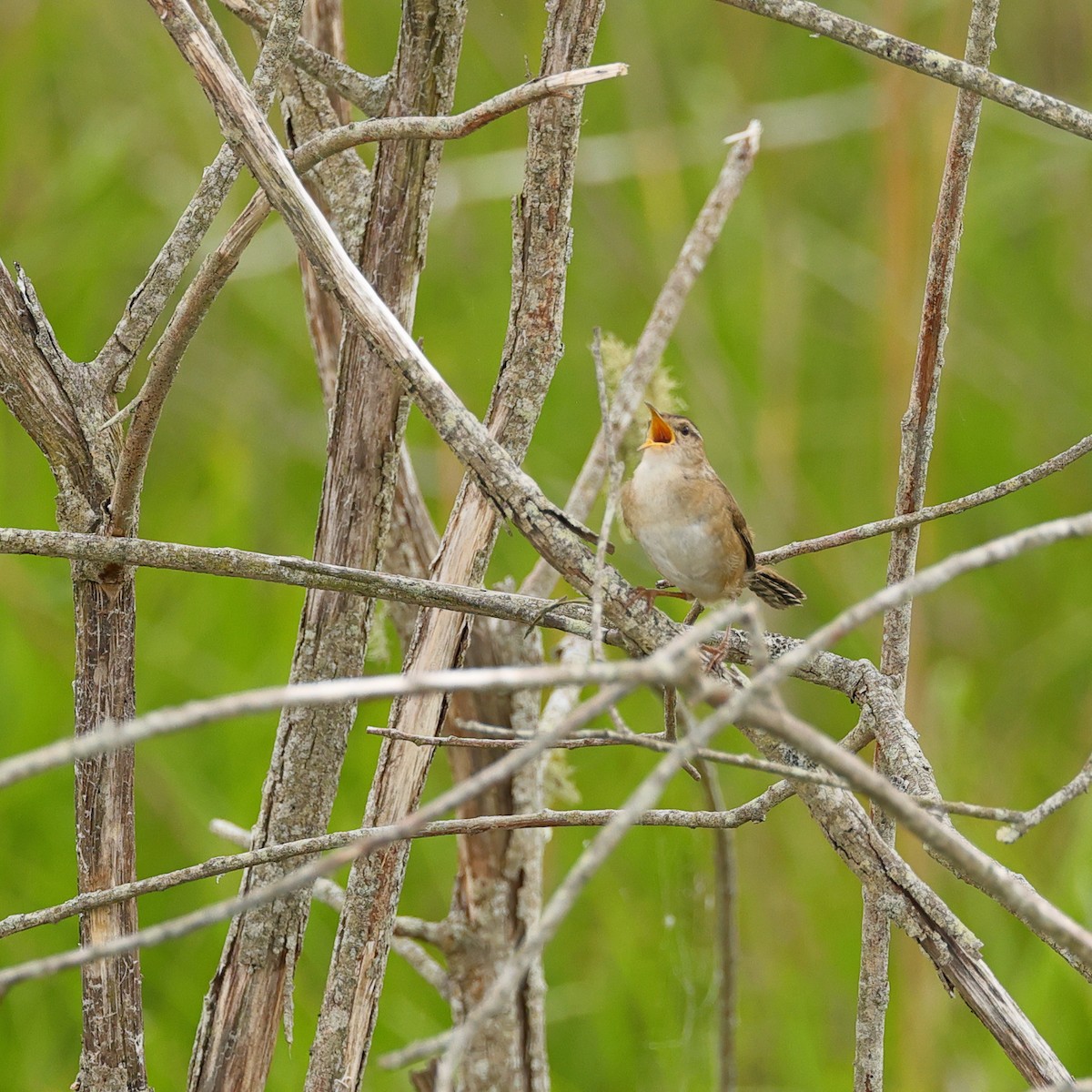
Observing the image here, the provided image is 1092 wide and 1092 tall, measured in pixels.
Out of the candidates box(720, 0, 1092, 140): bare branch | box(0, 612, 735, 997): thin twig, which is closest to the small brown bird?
box(720, 0, 1092, 140): bare branch

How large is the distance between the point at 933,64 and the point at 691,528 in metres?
1.12

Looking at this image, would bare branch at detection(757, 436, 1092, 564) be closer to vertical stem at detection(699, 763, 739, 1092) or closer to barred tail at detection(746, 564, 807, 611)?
vertical stem at detection(699, 763, 739, 1092)

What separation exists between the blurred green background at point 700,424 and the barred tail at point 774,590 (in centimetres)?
A: 50

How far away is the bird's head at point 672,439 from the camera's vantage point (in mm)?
2482

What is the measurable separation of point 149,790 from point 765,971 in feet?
6.24

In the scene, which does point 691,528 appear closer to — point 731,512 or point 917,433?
point 731,512

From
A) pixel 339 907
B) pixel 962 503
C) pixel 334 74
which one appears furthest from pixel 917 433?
pixel 339 907

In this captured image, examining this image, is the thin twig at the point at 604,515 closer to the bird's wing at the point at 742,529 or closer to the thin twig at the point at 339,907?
the thin twig at the point at 339,907

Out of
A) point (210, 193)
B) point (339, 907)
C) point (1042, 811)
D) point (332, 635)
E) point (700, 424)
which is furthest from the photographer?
point (700, 424)

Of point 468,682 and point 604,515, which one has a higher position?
point 604,515

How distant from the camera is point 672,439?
254 cm

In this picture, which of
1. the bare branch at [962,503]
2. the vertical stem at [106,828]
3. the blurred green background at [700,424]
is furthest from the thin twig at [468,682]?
the blurred green background at [700,424]

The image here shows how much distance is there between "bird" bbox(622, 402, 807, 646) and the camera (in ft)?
7.49

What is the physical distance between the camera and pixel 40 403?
1.42 m
